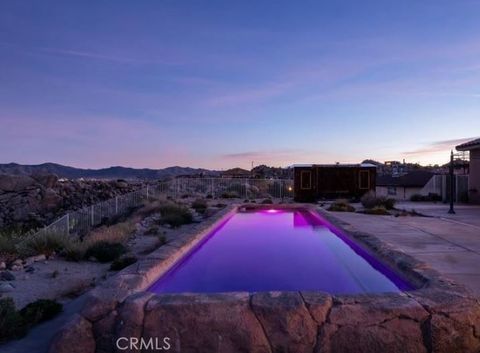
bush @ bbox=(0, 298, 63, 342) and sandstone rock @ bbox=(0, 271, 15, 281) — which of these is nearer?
bush @ bbox=(0, 298, 63, 342)

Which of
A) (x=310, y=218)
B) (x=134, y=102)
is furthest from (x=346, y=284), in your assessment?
(x=134, y=102)

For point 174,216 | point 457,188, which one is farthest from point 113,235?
point 457,188

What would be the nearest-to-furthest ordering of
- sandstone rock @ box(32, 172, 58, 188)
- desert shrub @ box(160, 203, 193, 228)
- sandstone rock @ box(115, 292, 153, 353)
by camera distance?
sandstone rock @ box(115, 292, 153, 353), desert shrub @ box(160, 203, 193, 228), sandstone rock @ box(32, 172, 58, 188)

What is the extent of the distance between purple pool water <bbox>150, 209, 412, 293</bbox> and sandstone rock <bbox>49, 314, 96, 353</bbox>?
1557 mm

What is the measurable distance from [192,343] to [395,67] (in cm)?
1664

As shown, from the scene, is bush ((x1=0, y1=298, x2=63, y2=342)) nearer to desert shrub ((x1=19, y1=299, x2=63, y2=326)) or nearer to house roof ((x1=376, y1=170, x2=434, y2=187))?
desert shrub ((x1=19, y1=299, x2=63, y2=326))

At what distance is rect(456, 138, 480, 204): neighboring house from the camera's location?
1883 cm

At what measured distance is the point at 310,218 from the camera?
1589 cm

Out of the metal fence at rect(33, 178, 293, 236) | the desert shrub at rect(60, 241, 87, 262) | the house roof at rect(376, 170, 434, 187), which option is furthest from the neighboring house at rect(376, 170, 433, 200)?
the desert shrub at rect(60, 241, 87, 262)

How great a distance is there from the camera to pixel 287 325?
3.80 metres

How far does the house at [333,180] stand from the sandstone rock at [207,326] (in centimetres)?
1967

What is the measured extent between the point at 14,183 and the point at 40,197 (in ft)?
8.70

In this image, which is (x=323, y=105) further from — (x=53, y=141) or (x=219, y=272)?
(x=53, y=141)

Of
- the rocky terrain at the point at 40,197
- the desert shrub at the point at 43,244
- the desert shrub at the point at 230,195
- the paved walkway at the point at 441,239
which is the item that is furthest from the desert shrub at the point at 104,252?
the rocky terrain at the point at 40,197
